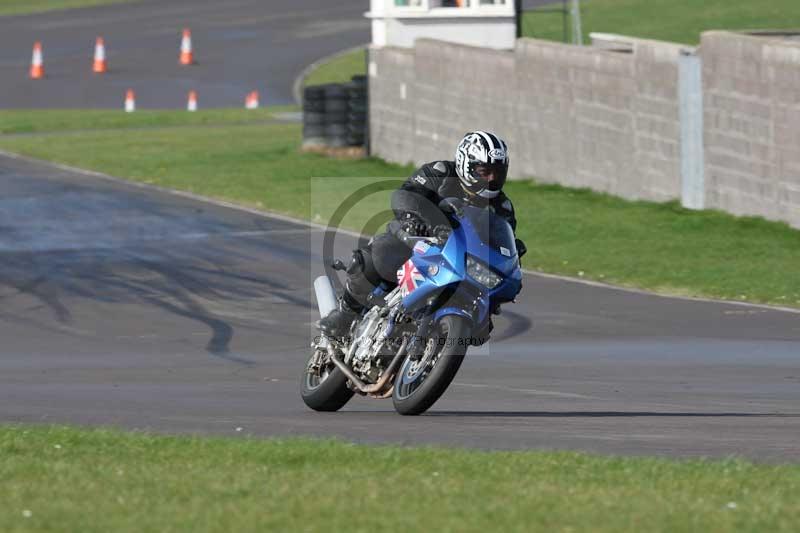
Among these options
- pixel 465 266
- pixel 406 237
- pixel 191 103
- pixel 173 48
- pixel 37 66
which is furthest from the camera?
pixel 173 48

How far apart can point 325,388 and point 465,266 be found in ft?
5.05

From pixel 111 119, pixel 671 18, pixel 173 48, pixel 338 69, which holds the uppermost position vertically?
pixel 671 18

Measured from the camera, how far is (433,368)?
10.4m

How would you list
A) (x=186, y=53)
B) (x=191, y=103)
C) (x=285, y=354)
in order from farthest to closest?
1. (x=186, y=53)
2. (x=191, y=103)
3. (x=285, y=354)

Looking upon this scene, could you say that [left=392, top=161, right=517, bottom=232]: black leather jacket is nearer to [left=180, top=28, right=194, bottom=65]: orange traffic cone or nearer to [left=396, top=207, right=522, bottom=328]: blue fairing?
[left=396, top=207, right=522, bottom=328]: blue fairing

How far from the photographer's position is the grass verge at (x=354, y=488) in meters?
6.89

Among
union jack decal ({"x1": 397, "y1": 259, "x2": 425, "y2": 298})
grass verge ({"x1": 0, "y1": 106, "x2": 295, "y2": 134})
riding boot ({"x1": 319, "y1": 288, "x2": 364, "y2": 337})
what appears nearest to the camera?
union jack decal ({"x1": 397, "y1": 259, "x2": 425, "y2": 298})

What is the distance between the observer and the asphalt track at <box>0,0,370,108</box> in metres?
45.6

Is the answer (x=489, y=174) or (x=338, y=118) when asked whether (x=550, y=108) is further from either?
(x=489, y=174)

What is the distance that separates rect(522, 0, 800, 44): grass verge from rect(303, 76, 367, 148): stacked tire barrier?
15.9 meters

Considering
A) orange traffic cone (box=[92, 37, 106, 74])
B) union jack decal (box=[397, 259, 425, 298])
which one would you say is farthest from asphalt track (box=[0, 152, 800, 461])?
orange traffic cone (box=[92, 37, 106, 74])

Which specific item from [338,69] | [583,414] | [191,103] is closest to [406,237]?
[583,414]

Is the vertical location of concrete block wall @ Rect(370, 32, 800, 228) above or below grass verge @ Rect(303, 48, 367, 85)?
above

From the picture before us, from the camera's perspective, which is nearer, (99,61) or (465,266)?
(465,266)
